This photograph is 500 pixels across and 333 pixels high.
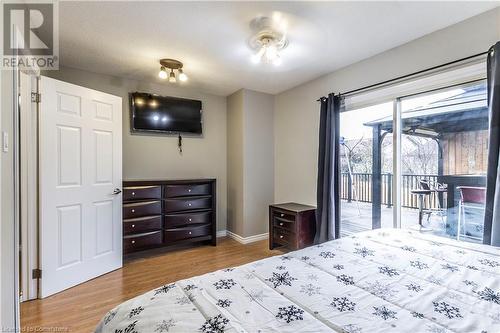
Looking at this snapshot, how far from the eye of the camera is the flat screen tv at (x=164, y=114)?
3.36 m

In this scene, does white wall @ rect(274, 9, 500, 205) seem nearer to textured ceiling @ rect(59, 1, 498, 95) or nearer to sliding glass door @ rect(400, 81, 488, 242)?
textured ceiling @ rect(59, 1, 498, 95)

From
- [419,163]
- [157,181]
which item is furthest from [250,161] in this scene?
[419,163]

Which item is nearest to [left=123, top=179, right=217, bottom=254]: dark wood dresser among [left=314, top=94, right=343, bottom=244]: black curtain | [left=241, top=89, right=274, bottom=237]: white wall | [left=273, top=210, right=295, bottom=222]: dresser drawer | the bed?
[left=241, top=89, right=274, bottom=237]: white wall

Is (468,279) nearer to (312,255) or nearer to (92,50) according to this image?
(312,255)

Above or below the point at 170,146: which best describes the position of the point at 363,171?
below

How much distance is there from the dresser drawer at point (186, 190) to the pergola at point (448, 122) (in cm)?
230

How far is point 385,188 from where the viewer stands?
2752mm

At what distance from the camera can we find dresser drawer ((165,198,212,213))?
3.27 m

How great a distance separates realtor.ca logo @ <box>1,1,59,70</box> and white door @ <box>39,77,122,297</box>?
32cm

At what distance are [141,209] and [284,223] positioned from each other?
1.88 meters

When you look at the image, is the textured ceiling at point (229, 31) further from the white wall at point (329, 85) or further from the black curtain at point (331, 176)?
the black curtain at point (331, 176)

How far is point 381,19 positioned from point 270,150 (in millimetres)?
2379

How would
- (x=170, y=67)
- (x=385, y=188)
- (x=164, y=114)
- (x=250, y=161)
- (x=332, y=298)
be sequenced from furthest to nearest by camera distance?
(x=250, y=161)
(x=164, y=114)
(x=170, y=67)
(x=385, y=188)
(x=332, y=298)

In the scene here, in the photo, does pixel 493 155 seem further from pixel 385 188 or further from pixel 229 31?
pixel 229 31
